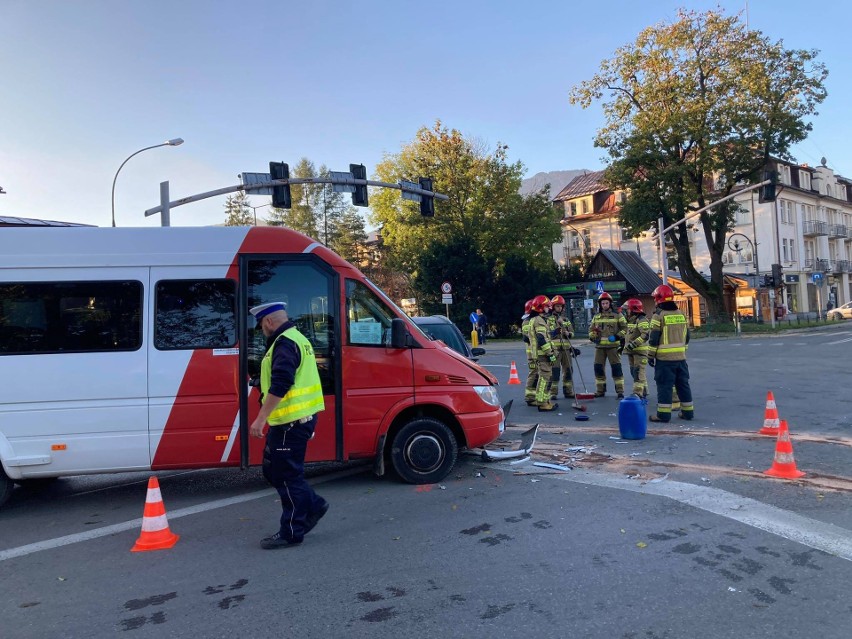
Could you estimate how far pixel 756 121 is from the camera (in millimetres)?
33812

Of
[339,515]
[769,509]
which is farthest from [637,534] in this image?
[339,515]

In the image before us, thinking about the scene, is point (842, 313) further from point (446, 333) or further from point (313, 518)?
point (313, 518)

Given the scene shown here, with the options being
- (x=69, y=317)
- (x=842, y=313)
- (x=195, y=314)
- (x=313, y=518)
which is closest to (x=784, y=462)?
(x=313, y=518)

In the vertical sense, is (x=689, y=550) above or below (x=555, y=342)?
below

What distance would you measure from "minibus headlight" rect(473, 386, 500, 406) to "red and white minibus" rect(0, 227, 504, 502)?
1.17 feet

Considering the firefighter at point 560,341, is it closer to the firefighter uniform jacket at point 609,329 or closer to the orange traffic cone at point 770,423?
the firefighter uniform jacket at point 609,329

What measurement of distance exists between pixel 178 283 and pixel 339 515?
2.72 m

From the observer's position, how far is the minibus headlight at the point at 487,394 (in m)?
6.70

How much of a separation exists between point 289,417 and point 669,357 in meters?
6.56

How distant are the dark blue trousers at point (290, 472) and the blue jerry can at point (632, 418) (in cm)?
476

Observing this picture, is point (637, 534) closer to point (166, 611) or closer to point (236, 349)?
point (166, 611)

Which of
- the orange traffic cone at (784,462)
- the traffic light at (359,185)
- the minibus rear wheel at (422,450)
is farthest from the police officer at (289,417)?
the traffic light at (359,185)

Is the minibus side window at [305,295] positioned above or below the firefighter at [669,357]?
above

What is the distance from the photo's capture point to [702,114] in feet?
112
